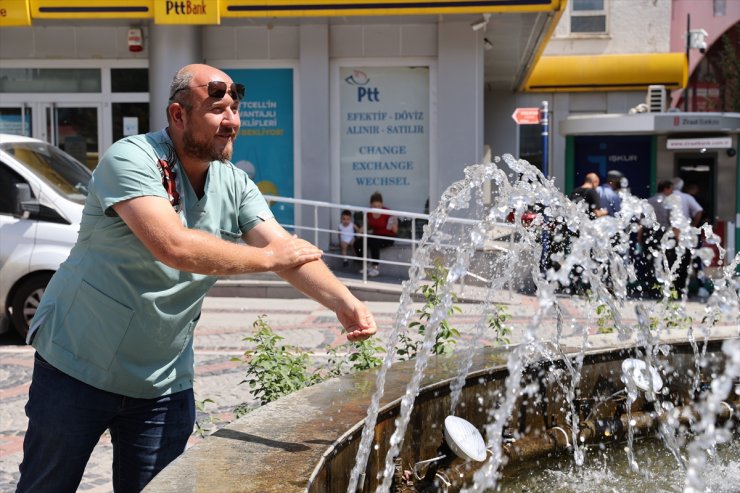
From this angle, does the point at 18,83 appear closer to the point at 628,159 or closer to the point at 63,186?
the point at 63,186

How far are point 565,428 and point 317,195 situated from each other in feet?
38.5

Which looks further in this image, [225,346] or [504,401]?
[225,346]

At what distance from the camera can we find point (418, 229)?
1541cm

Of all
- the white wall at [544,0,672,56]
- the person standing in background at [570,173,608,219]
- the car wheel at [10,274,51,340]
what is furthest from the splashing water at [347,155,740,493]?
the white wall at [544,0,672,56]

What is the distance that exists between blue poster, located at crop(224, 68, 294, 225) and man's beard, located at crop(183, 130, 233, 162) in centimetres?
1339

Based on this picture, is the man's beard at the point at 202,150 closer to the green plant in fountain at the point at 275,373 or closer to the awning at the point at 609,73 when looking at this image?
the green plant in fountain at the point at 275,373

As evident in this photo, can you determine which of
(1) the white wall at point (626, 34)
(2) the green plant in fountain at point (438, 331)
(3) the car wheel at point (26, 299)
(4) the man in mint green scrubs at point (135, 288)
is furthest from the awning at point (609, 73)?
(4) the man in mint green scrubs at point (135, 288)

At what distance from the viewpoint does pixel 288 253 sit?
3396mm

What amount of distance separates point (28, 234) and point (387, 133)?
297 inches

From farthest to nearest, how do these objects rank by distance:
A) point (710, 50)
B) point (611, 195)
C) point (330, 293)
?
1. point (710, 50)
2. point (611, 195)
3. point (330, 293)

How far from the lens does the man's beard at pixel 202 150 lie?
3.34 metres

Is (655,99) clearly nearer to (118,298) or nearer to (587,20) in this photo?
(587,20)

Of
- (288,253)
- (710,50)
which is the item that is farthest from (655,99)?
(288,253)

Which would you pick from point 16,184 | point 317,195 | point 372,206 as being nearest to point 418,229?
point 372,206
